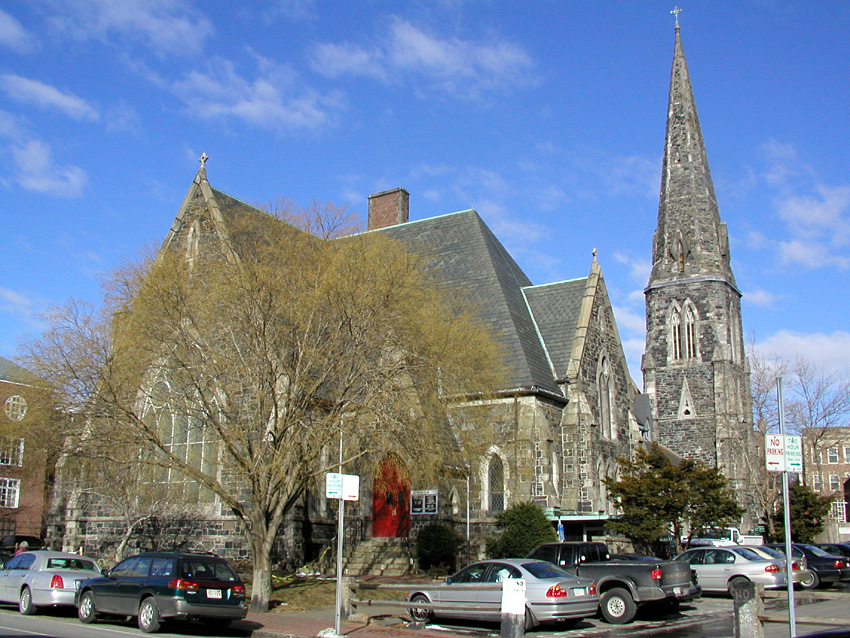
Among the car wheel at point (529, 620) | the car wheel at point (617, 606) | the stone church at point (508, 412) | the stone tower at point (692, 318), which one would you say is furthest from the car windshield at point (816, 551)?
the stone tower at point (692, 318)

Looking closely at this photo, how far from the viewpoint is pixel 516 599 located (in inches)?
521

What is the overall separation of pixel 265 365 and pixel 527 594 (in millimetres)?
7350

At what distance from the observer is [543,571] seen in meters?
15.9

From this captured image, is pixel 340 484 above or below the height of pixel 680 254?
below

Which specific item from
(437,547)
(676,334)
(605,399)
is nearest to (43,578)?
(437,547)

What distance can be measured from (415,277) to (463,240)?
1661cm

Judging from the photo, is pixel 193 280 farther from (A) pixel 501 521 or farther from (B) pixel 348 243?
(A) pixel 501 521

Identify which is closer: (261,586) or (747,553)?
(261,586)

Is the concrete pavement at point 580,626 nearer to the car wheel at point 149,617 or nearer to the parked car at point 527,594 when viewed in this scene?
the parked car at point 527,594

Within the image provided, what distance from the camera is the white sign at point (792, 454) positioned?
13.4m

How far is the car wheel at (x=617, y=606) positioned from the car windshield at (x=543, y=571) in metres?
1.60

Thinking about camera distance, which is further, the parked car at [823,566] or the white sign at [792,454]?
the parked car at [823,566]

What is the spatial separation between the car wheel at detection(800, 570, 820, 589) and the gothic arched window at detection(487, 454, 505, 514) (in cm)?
976

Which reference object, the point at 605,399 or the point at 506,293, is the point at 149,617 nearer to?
the point at 506,293
